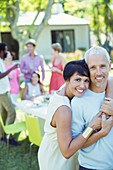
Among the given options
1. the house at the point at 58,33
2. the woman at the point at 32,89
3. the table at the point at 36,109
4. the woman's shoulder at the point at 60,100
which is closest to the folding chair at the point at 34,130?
the table at the point at 36,109

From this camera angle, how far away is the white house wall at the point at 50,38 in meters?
19.3

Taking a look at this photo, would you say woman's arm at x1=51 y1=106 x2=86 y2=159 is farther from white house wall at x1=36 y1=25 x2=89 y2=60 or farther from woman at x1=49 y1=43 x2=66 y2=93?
white house wall at x1=36 y1=25 x2=89 y2=60

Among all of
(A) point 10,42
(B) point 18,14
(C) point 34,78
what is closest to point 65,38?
(A) point 10,42

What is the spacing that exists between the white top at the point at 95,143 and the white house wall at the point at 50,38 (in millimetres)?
17574

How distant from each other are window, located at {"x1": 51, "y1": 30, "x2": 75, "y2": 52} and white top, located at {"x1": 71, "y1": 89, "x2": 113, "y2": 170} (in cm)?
1896

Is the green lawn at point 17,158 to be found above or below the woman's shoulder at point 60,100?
below

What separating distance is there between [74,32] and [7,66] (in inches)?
595

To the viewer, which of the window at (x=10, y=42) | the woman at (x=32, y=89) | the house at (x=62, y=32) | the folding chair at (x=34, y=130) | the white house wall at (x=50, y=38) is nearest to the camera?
the folding chair at (x=34, y=130)

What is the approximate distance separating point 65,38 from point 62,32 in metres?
0.65

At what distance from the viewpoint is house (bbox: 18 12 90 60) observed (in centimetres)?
1920

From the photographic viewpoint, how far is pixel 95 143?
167 cm

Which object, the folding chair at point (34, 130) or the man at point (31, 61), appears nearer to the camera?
the folding chair at point (34, 130)

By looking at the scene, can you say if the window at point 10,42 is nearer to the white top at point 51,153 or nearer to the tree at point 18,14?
the tree at point 18,14

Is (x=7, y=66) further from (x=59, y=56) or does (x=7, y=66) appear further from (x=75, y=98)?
(x=75, y=98)
